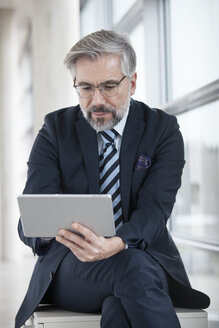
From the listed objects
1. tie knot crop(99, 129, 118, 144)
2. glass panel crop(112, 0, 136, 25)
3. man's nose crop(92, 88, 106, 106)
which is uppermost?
glass panel crop(112, 0, 136, 25)

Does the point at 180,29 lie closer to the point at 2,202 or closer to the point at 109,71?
the point at 109,71

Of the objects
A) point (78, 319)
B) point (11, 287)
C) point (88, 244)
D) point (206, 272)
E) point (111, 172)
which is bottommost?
point (11, 287)

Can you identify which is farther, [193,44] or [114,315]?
[193,44]

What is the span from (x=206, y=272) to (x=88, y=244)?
6.29 ft

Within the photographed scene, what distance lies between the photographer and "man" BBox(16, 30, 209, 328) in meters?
2.05

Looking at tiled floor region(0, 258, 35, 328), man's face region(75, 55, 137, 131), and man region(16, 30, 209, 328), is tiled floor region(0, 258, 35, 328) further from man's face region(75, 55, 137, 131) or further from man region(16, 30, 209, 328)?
man's face region(75, 55, 137, 131)

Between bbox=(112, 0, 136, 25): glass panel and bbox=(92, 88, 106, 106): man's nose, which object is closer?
bbox=(92, 88, 106, 106): man's nose

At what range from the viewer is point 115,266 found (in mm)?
1969

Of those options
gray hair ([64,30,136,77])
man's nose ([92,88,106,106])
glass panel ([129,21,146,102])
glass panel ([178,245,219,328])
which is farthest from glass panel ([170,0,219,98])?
man's nose ([92,88,106,106])

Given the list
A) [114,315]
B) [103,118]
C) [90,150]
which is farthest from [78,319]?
[103,118]

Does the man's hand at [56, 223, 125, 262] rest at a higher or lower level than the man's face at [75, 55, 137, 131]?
lower

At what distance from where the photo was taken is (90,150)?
230 cm

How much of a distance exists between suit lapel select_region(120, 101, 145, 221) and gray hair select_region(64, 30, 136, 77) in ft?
0.69

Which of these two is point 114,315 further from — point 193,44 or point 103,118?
point 193,44
